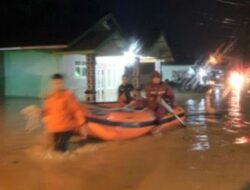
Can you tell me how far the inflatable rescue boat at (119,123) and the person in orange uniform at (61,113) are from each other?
5.80ft

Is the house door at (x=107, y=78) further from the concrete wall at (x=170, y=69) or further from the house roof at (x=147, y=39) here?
the concrete wall at (x=170, y=69)

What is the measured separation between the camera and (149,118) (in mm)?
14172

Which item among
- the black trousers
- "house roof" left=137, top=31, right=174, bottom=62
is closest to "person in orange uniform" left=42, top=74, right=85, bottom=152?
the black trousers

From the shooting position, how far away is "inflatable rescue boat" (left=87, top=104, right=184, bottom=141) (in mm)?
12796

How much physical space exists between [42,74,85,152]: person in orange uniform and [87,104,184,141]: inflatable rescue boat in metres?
1.77

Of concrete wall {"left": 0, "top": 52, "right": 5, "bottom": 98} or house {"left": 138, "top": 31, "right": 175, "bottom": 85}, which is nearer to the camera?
concrete wall {"left": 0, "top": 52, "right": 5, "bottom": 98}

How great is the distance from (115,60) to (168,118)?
24.0 m

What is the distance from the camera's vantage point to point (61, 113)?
10531 mm

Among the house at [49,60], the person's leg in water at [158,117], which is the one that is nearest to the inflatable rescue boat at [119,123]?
the person's leg in water at [158,117]

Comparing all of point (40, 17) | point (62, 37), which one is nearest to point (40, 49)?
point (62, 37)

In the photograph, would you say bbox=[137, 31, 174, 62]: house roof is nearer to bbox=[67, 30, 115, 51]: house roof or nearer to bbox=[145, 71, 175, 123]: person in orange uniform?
bbox=[67, 30, 115, 51]: house roof

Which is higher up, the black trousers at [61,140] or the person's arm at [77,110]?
the person's arm at [77,110]

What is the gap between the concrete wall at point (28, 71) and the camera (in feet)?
108

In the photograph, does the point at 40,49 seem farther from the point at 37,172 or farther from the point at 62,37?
the point at 37,172
